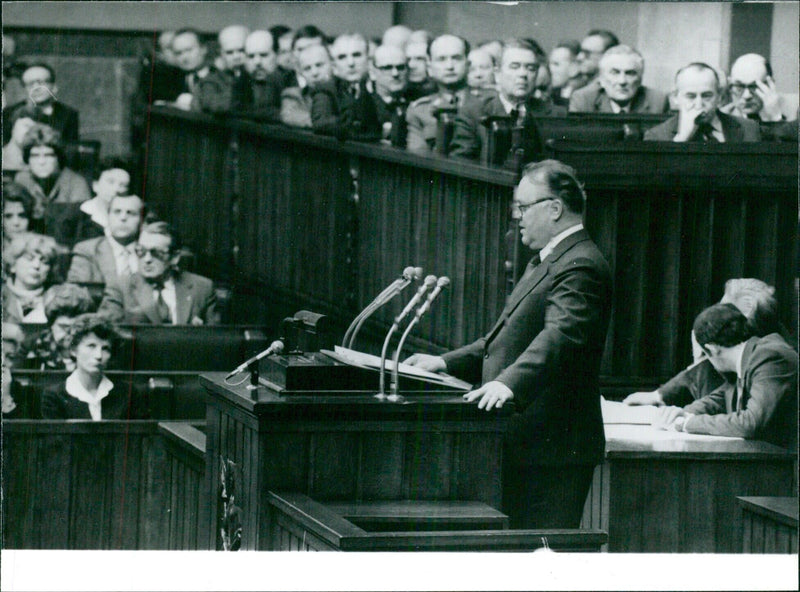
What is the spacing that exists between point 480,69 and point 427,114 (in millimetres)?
297

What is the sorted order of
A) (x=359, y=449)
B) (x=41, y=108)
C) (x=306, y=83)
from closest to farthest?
(x=359, y=449)
(x=306, y=83)
(x=41, y=108)

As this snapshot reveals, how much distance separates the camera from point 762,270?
4055 mm

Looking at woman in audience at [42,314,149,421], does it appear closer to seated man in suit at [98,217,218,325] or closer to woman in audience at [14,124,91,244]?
seated man in suit at [98,217,218,325]


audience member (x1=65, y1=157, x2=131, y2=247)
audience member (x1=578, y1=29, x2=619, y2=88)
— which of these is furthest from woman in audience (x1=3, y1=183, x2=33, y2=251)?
audience member (x1=578, y1=29, x2=619, y2=88)

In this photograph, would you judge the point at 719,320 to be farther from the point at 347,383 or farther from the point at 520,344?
the point at 347,383

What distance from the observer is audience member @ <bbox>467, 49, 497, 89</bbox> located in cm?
524

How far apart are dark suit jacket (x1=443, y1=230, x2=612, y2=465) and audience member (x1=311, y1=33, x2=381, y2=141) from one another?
1.83 metres

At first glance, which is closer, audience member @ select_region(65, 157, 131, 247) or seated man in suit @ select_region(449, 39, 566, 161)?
seated man in suit @ select_region(449, 39, 566, 161)

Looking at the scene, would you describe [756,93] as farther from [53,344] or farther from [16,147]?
[16,147]

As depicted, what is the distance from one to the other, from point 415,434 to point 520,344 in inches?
17.8

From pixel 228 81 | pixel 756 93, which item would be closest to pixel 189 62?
pixel 228 81

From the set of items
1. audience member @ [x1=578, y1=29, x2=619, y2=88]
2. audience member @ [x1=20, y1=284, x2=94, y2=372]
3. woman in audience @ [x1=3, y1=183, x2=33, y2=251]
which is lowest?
audience member @ [x1=20, y1=284, x2=94, y2=372]

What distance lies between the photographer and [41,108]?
6.17 meters

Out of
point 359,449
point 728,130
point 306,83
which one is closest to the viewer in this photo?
point 359,449
